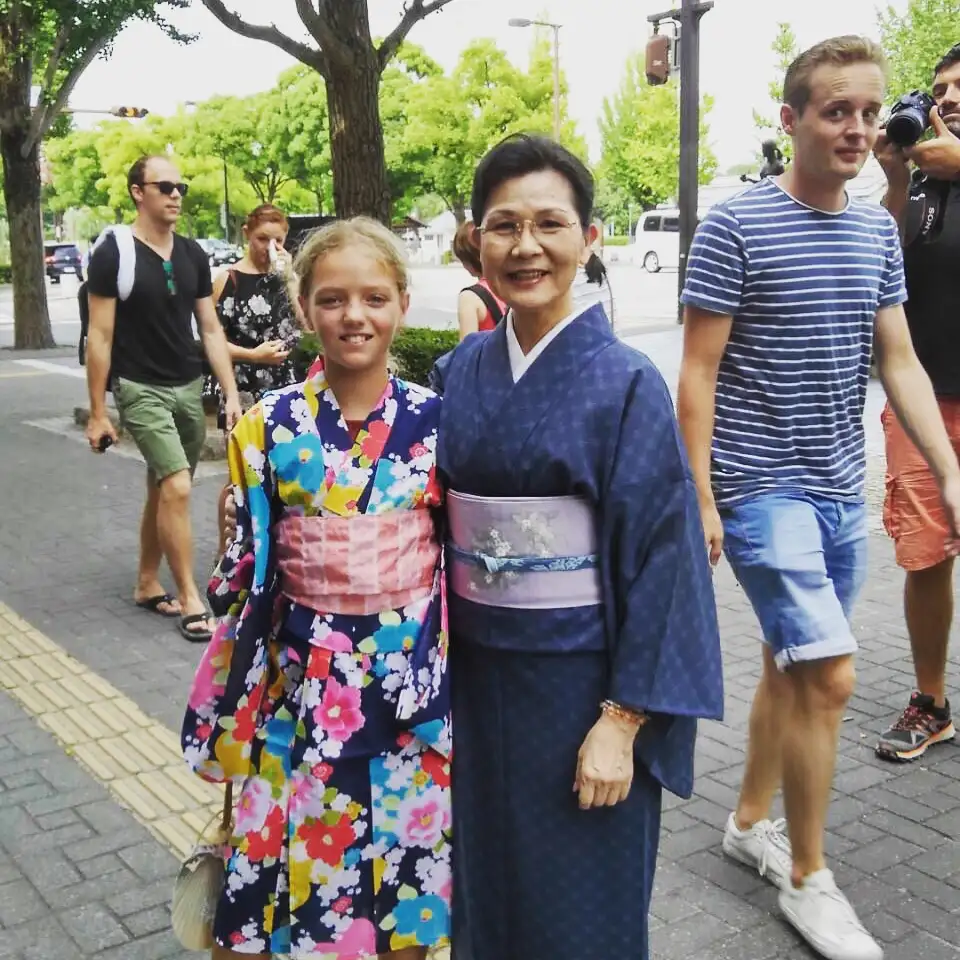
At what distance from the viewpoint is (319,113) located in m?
49.3

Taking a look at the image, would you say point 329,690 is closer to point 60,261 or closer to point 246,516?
point 246,516

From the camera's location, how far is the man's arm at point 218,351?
5020 millimetres

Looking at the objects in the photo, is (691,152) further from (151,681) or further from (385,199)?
(151,681)

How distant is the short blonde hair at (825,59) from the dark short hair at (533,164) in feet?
2.91

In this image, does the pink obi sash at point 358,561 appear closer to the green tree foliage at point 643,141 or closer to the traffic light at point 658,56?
the traffic light at point 658,56

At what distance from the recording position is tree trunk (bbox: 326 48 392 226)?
26.6 ft

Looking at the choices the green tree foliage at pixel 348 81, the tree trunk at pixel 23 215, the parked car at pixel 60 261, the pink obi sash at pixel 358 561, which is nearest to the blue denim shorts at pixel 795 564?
the pink obi sash at pixel 358 561

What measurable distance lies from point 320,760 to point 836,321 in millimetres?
1509

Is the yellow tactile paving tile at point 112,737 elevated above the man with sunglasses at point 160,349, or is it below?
below

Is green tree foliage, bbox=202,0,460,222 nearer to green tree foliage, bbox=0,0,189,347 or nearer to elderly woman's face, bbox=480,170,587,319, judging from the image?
green tree foliage, bbox=0,0,189,347

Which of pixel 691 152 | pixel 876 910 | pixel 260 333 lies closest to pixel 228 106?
pixel 691 152

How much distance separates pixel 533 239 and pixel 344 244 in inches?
15.3

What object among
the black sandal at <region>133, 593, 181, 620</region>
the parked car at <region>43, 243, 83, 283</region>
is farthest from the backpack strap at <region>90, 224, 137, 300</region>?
the parked car at <region>43, 243, 83, 283</region>

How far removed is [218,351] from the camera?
5.09m
